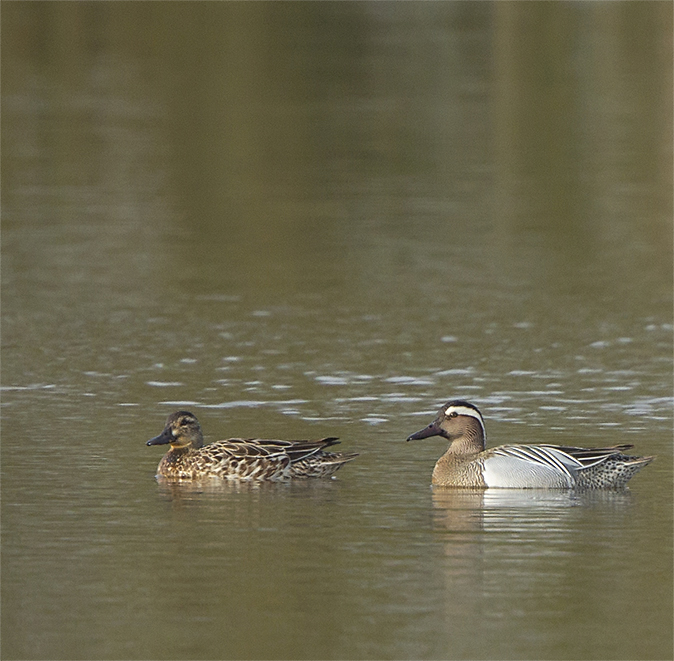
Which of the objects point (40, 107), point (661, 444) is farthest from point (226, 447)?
point (40, 107)

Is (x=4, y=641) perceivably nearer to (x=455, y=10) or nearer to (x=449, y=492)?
(x=449, y=492)

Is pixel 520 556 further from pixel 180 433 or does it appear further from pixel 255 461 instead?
pixel 180 433

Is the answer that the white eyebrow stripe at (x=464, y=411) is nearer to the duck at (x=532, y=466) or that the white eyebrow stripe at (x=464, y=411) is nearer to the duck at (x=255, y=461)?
the duck at (x=532, y=466)

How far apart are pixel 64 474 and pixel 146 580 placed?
283 centimetres

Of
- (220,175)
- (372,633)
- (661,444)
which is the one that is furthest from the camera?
(220,175)

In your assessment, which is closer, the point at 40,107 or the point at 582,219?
the point at 582,219

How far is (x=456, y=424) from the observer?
13.5 metres

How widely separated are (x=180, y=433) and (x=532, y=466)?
→ 8.76 ft

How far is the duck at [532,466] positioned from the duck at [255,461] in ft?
2.49

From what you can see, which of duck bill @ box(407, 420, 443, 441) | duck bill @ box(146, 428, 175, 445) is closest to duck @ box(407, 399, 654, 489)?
duck bill @ box(407, 420, 443, 441)

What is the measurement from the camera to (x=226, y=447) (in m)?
13.4

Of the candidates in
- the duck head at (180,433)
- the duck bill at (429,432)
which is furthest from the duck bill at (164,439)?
the duck bill at (429,432)

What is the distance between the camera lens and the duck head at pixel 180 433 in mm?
13680

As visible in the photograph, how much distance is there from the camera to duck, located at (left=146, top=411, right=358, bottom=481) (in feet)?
43.6
